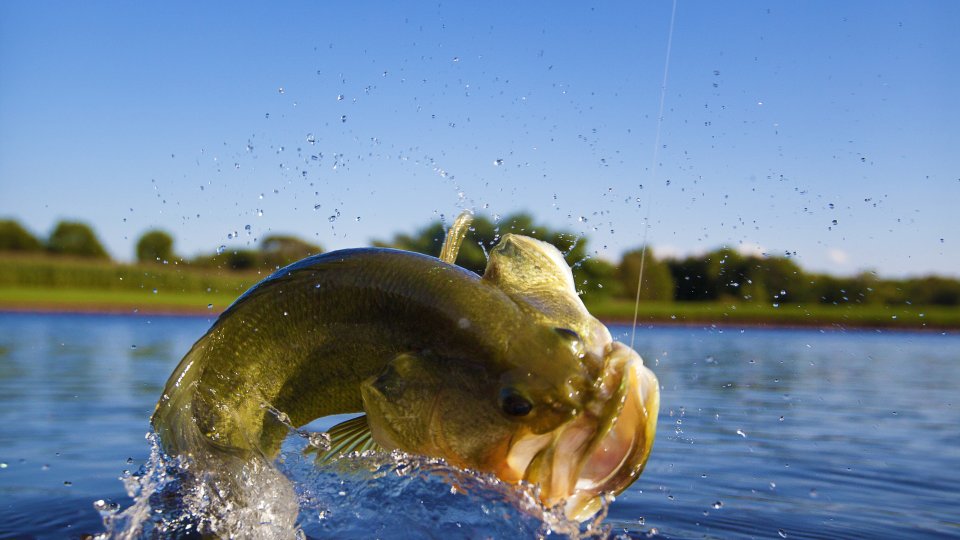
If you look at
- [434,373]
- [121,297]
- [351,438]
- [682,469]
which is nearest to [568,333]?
[434,373]

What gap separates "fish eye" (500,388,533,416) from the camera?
239 centimetres

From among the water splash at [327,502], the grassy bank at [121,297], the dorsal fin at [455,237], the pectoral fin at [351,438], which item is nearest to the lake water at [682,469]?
the water splash at [327,502]

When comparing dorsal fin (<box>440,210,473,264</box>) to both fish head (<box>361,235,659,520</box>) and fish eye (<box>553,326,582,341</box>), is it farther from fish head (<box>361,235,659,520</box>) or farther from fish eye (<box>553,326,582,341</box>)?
fish eye (<box>553,326,582,341</box>)

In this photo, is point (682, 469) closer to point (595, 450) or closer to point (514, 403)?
point (595, 450)

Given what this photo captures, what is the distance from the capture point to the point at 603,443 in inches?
94.6

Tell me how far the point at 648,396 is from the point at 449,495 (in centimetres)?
224

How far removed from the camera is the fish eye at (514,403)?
239 centimetres

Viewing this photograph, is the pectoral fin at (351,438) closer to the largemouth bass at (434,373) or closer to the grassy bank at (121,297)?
the largemouth bass at (434,373)

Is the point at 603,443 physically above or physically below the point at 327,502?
above

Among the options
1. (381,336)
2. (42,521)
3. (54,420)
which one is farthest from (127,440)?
(381,336)

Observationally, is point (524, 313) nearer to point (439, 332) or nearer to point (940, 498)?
point (439, 332)

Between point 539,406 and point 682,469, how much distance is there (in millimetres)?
4772

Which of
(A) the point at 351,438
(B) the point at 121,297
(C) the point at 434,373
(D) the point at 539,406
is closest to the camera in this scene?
(D) the point at 539,406

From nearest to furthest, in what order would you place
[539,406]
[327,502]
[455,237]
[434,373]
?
[539,406] → [434,373] → [455,237] → [327,502]
